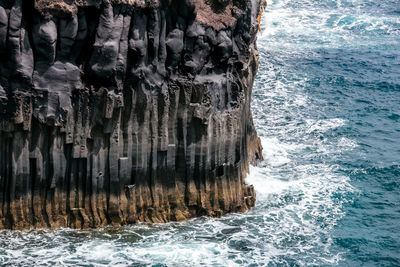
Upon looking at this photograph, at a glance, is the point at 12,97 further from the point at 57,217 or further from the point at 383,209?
the point at 383,209

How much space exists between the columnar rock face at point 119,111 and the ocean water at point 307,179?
4.01 feet

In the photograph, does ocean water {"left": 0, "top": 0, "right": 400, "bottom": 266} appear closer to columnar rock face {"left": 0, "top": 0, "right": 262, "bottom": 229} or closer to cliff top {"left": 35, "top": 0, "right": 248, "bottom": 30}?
columnar rock face {"left": 0, "top": 0, "right": 262, "bottom": 229}

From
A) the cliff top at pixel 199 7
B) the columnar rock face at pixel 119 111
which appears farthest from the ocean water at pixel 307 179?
the cliff top at pixel 199 7

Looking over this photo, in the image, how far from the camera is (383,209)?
113 feet

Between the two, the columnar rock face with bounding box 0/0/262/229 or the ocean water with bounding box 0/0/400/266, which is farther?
the ocean water with bounding box 0/0/400/266

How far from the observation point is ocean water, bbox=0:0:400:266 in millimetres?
29266

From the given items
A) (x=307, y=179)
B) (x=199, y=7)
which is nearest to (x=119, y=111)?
(x=199, y=7)

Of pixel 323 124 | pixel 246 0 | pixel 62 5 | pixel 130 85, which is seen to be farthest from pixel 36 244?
pixel 323 124

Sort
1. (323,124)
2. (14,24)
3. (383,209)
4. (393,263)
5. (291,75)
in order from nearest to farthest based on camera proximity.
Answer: (14,24), (393,263), (383,209), (323,124), (291,75)

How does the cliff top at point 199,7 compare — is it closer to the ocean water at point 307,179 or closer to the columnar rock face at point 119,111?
the columnar rock face at point 119,111

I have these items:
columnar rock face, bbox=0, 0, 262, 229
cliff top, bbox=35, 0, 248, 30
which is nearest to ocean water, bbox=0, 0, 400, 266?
columnar rock face, bbox=0, 0, 262, 229

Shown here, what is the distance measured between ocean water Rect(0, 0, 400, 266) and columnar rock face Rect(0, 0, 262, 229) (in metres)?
1.22

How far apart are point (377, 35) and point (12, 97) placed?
40.7 meters

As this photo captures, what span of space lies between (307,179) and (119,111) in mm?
12189
